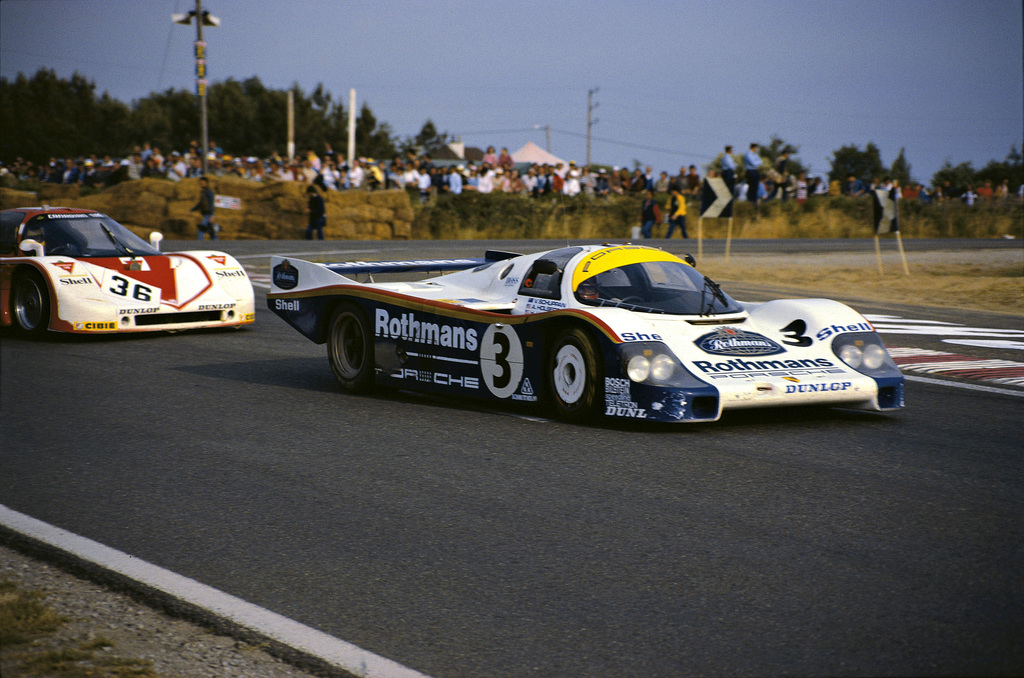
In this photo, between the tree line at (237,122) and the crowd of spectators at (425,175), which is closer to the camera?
the crowd of spectators at (425,175)

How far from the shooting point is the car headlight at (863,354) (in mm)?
7418

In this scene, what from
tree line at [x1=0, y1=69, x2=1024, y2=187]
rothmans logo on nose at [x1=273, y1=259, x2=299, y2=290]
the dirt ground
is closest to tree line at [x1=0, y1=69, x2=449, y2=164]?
tree line at [x1=0, y1=69, x2=1024, y2=187]

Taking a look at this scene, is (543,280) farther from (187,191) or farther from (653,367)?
(187,191)

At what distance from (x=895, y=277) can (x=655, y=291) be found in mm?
14232

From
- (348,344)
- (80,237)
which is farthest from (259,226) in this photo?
(348,344)

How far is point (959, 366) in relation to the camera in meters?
9.85

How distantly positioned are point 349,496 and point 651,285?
317cm

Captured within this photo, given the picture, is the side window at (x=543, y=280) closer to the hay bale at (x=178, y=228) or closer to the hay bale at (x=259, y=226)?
the hay bale at (x=178, y=228)

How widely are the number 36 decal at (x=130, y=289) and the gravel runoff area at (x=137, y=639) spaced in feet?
26.5

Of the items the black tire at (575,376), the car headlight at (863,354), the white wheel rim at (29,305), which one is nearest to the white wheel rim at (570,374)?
the black tire at (575,376)

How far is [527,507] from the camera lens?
5.18 meters

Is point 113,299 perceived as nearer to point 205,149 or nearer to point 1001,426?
point 1001,426

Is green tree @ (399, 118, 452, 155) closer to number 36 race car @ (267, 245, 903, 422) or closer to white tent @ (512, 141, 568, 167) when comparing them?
white tent @ (512, 141, 568, 167)

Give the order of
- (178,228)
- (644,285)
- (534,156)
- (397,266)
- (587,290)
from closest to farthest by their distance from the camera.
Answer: (587,290)
(644,285)
(397,266)
(178,228)
(534,156)
